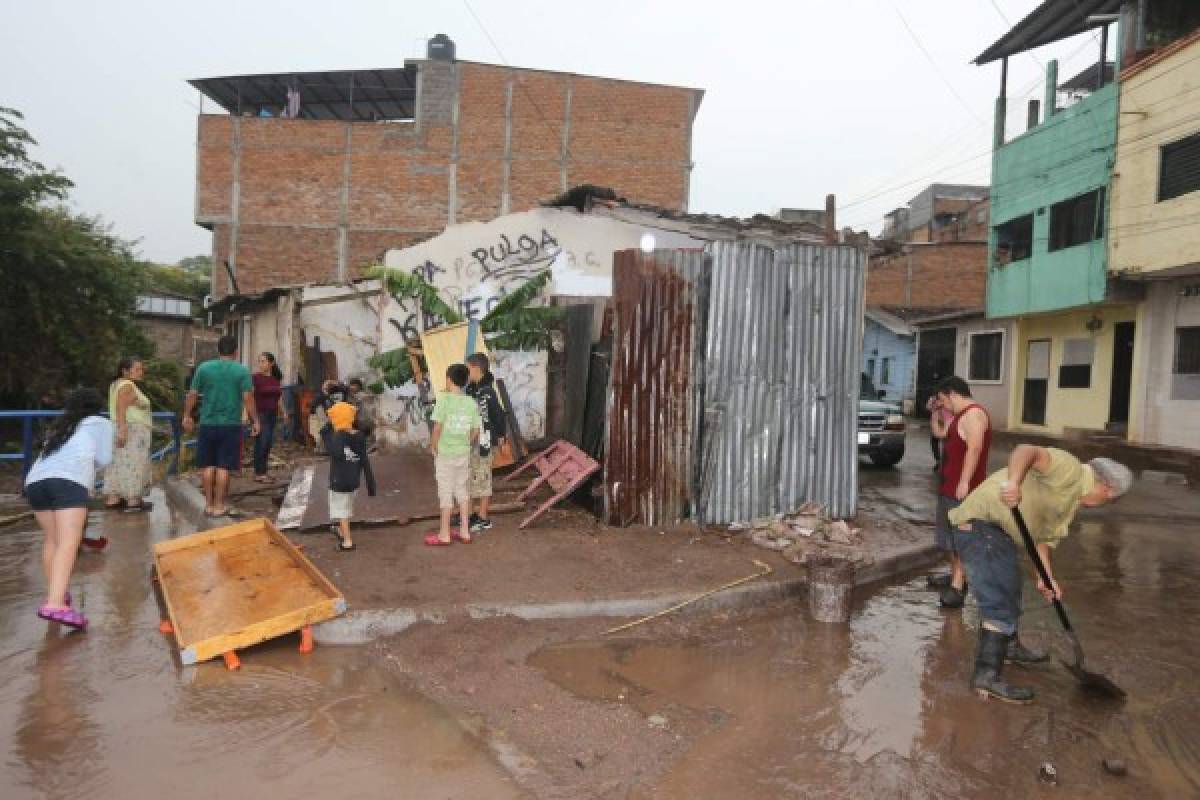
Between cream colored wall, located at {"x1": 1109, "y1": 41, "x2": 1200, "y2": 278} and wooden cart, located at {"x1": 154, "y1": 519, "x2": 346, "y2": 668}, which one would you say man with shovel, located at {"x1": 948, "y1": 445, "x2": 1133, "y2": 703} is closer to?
wooden cart, located at {"x1": 154, "y1": 519, "x2": 346, "y2": 668}

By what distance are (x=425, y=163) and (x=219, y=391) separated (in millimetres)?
22760

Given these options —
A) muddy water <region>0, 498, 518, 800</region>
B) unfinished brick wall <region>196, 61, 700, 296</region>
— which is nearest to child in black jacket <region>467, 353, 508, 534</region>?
muddy water <region>0, 498, 518, 800</region>

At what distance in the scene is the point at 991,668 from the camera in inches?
176

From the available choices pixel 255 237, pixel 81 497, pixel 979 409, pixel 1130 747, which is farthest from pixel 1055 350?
pixel 255 237

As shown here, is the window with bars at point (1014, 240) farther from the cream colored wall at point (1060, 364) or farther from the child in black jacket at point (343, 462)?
the child in black jacket at point (343, 462)

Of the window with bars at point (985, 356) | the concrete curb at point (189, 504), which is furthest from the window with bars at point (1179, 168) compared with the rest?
the concrete curb at point (189, 504)

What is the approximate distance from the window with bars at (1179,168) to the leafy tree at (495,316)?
13.4 m

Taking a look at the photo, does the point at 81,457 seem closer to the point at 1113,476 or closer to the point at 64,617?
the point at 64,617

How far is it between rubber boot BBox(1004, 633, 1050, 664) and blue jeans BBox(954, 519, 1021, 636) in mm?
583

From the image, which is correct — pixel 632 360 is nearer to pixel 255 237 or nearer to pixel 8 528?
pixel 8 528

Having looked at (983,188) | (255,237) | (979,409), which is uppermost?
(983,188)

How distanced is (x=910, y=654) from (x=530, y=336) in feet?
22.2

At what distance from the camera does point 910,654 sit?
512cm

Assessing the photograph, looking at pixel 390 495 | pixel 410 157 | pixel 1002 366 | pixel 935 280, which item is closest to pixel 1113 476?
pixel 390 495
